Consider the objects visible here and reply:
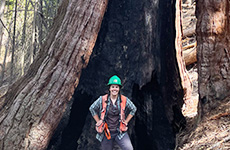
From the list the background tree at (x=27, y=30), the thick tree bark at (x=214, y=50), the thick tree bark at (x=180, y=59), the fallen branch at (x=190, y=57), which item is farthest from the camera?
the background tree at (x=27, y=30)

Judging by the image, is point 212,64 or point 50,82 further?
point 50,82

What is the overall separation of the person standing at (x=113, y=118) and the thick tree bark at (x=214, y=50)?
132cm

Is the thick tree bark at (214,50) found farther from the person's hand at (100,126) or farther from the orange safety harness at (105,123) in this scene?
the person's hand at (100,126)

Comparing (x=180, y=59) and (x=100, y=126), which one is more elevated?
(x=180, y=59)

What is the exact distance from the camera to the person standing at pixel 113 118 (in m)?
4.06

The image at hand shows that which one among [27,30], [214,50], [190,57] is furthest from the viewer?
[27,30]

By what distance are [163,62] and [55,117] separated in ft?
7.59

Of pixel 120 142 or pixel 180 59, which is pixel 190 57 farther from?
pixel 120 142

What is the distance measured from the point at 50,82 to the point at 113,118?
1265 mm

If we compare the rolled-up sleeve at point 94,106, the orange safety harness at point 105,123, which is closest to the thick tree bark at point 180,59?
the orange safety harness at point 105,123

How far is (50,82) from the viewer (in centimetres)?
424

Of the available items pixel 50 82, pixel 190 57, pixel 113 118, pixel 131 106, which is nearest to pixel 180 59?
pixel 131 106

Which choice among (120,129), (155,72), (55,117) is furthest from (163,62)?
(55,117)

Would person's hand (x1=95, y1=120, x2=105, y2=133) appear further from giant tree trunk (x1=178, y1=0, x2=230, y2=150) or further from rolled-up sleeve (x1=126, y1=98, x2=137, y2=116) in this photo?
giant tree trunk (x1=178, y1=0, x2=230, y2=150)
